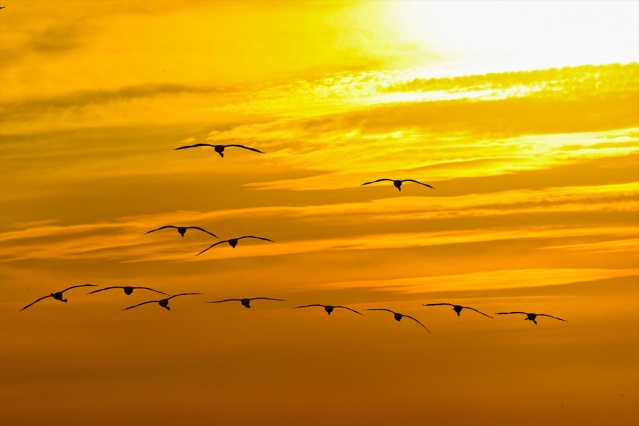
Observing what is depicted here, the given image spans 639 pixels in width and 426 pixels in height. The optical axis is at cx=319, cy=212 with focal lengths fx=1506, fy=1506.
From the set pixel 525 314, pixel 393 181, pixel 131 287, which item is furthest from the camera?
pixel 525 314

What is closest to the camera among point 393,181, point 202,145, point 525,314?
point 202,145

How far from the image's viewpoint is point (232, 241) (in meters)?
136

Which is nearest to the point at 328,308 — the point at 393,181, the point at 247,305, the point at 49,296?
the point at 247,305

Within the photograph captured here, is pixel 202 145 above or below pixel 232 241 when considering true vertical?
above

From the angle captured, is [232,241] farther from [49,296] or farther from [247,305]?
[49,296]

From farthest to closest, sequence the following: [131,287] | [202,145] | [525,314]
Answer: [525,314]
[131,287]
[202,145]

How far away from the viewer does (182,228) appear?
134 meters

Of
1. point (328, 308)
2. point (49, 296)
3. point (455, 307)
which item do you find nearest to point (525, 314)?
point (455, 307)

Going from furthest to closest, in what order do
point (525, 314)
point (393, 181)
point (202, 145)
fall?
1. point (525, 314)
2. point (393, 181)
3. point (202, 145)

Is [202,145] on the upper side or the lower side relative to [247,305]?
upper

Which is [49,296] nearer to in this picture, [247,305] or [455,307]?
[247,305]

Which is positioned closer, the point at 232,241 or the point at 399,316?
the point at 232,241

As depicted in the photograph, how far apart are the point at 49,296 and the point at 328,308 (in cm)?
2623

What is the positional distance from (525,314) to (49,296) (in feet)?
159
